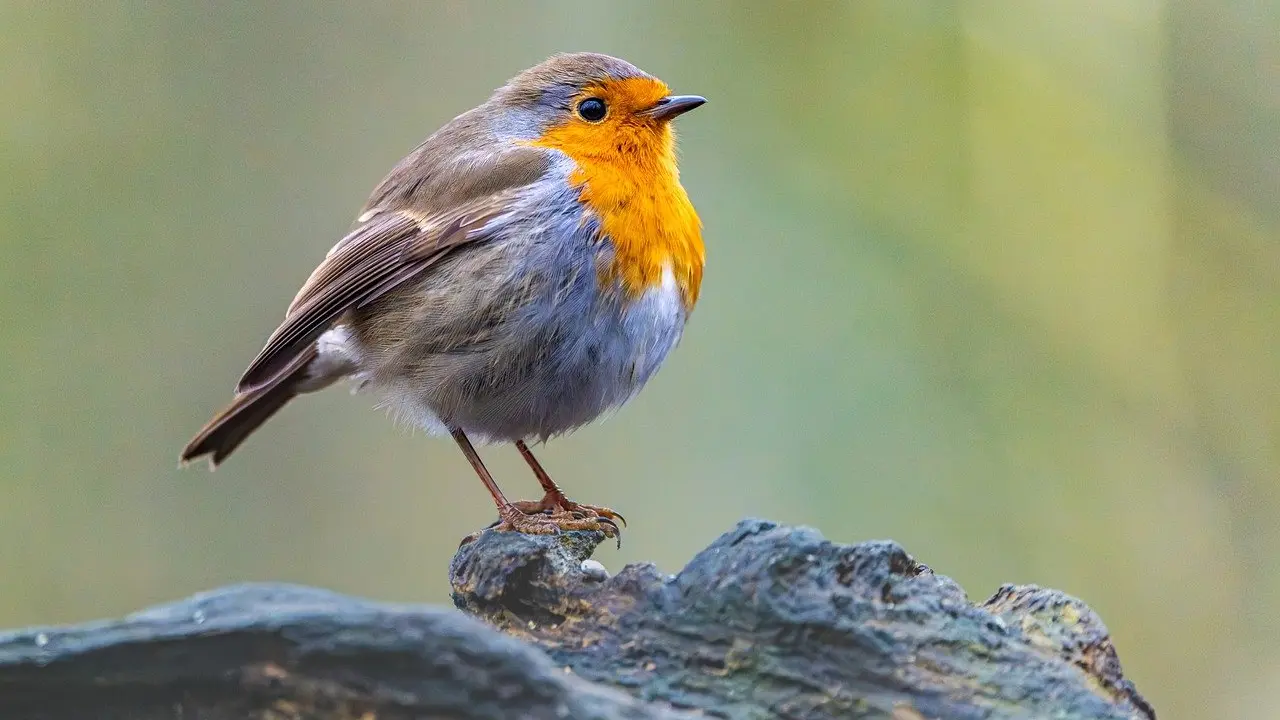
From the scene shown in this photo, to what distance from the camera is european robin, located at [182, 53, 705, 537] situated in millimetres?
3277

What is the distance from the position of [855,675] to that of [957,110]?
3270 mm

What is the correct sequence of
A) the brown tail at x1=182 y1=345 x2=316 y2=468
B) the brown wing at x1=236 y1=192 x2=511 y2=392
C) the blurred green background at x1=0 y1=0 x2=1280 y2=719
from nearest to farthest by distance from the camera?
the brown wing at x1=236 y1=192 x2=511 y2=392 < the brown tail at x1=182 y1=345 x2=316 y2=468 < the blurred green background at x1=0 y1=0 x2=1280 y2=719

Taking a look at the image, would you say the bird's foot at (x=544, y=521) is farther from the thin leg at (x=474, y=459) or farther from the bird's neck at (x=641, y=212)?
the bird's neck at (x=641, y=212)

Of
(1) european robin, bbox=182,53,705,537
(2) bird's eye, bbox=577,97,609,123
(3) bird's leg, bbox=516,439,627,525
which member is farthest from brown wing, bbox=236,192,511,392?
(3) bird's leg, bbox=516,439,627,525

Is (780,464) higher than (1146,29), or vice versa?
(1146,29)

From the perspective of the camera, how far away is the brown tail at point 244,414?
12.1 feet

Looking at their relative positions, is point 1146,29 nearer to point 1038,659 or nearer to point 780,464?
point 780,464

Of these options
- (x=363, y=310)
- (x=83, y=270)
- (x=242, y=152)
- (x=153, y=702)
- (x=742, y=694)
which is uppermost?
(x=242, y=152)

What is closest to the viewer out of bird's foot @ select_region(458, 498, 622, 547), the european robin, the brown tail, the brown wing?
bird's foot @ select_region(458, 498, 622, 547)

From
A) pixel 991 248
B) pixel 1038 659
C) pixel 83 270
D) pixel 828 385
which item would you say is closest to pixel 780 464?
pixel 828 385

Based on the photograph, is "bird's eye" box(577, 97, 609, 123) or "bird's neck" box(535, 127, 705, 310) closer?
"bird's neck" box(535, 127, 705, 310)

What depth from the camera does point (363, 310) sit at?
11.8 feet

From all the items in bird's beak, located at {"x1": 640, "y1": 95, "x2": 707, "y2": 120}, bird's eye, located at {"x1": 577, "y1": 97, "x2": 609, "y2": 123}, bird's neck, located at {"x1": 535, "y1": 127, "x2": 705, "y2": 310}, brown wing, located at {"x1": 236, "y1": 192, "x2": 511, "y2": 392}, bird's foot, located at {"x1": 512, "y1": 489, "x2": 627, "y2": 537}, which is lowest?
bird's foot, located at {"x1": 512, "y1": 489, "x2": 627, "y2": 537}

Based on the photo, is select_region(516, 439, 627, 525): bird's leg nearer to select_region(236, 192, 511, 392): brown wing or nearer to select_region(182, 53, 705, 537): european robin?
select_region(182, 53, 705, 537): european robin
